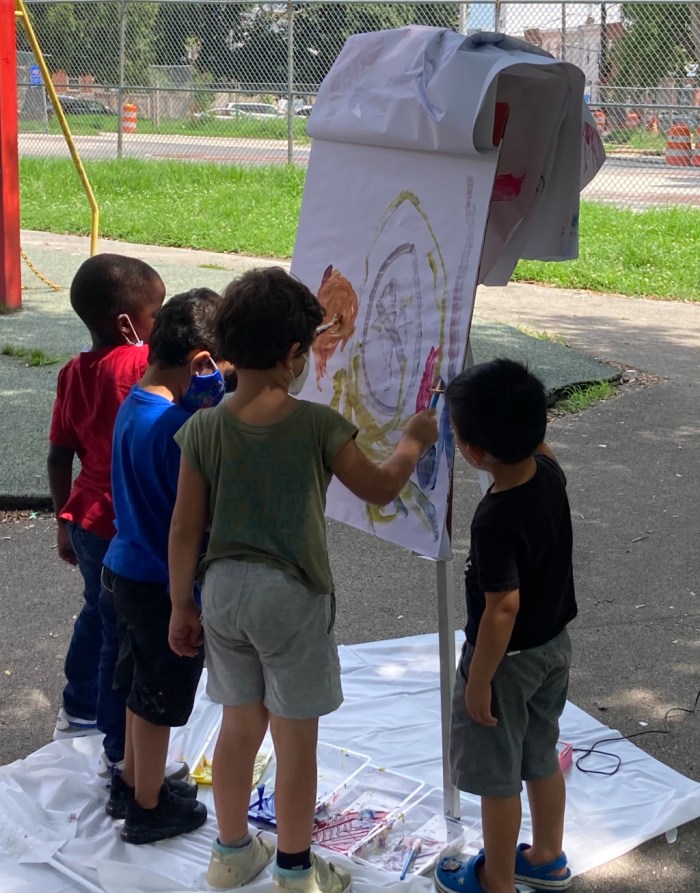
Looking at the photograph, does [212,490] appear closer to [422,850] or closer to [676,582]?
[422,850]

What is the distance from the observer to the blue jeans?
2.84 m

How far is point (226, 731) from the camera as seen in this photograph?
2418 mm

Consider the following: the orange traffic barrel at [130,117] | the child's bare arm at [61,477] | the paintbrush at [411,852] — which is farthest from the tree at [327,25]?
the paintbrush at [411,852]

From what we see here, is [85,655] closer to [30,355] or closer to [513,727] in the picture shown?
[513,727]

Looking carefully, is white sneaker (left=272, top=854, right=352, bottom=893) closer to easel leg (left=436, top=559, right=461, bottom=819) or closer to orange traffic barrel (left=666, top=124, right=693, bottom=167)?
easel leg (left=436, top=559, right=461, bottom=819)

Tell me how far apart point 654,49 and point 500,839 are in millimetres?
12776

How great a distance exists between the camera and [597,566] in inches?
174

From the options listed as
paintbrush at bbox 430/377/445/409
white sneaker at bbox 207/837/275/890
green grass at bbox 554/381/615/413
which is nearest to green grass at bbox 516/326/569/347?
green grass at bbox 554/381/615/413

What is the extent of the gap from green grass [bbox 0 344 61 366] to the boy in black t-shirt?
5205 mm

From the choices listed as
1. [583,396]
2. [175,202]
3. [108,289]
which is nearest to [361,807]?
[108,289]

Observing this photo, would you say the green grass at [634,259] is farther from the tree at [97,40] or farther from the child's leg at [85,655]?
the tree at [97,40]

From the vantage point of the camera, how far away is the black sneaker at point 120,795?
276cm

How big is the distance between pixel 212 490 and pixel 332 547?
2343mm

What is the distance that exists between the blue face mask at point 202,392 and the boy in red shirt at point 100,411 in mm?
313
